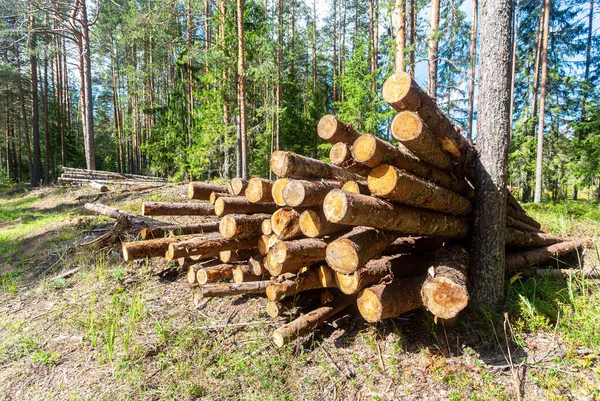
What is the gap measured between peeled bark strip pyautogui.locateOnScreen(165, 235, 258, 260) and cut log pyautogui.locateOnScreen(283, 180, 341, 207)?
123 cm

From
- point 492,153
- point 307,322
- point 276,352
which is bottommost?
point 276,352

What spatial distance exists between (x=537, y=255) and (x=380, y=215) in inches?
140

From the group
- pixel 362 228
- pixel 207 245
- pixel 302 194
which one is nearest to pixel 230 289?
pixel 207 245

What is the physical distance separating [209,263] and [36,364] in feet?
6.91

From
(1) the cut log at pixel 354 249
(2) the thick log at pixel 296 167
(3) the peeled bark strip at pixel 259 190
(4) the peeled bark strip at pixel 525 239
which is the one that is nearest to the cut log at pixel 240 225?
(3) the peeled bark strip at pixel 259 190

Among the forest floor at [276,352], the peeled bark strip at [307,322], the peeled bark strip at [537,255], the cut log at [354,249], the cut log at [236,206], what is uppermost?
the cut log at [236,206]

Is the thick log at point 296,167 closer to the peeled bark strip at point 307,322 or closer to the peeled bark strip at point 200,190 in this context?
the peeled bark strip at point 307,322

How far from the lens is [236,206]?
372 centimetres

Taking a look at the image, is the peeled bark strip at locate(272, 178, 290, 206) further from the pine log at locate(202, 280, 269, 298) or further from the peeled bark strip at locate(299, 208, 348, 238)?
the pine log at locate(202, 280, 269, 298)

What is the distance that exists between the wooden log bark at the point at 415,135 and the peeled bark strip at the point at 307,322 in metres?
1.91

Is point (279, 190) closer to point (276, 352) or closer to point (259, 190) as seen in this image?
point (259, 190)

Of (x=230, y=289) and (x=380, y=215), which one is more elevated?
(x=380, y=215)

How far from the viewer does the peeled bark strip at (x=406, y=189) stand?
2336mm

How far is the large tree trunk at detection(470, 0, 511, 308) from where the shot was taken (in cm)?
307
